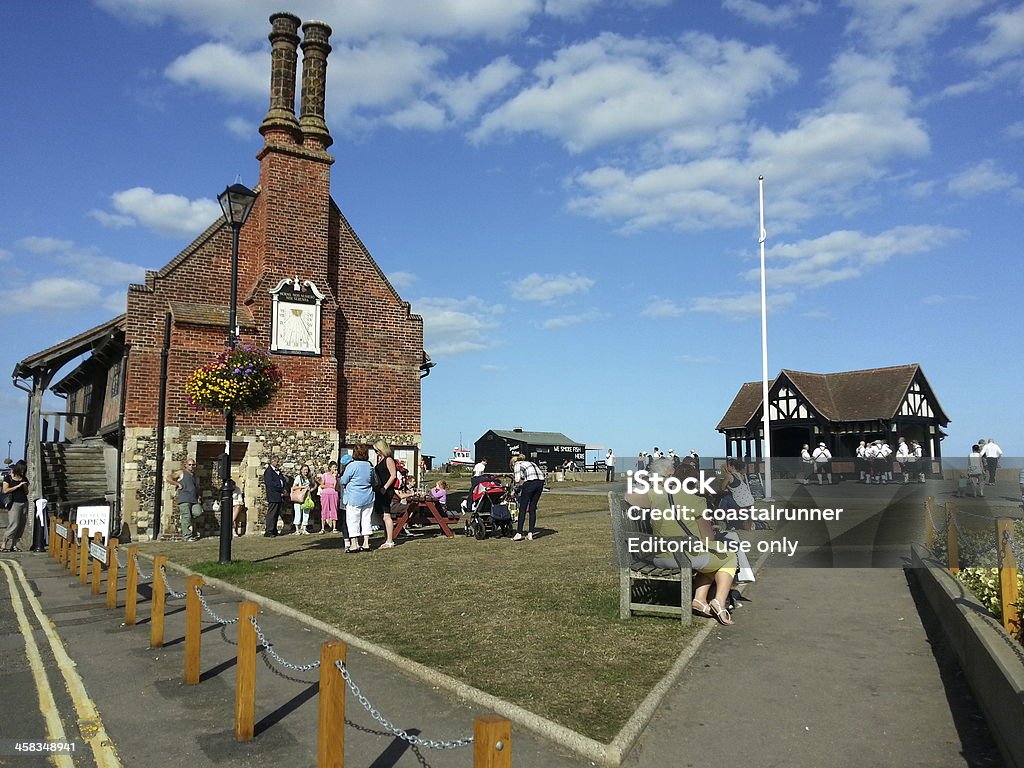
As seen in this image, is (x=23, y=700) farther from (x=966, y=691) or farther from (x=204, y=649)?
(x=966, y=691)

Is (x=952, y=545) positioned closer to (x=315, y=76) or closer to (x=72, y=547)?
(x=72, y=547)

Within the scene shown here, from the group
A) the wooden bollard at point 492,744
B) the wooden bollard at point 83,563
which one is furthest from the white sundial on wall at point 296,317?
the wooden bollard at point 492,744

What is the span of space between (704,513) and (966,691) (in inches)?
107

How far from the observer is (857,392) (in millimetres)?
40656

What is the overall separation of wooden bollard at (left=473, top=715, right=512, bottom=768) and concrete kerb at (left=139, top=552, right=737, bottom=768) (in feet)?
5.54

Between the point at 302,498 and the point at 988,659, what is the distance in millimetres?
15498

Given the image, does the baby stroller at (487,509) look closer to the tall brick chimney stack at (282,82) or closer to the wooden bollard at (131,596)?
the wooden bollard at (131,596)

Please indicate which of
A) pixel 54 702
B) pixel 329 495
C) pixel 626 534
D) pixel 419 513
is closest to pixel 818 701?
pixel 626 534

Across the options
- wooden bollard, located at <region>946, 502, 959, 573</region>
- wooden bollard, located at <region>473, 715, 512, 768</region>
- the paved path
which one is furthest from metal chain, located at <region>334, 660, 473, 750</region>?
wooden bollard, located at <region>946, 502, 959, 573</region>

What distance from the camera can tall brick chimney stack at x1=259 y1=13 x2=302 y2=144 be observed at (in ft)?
66.8

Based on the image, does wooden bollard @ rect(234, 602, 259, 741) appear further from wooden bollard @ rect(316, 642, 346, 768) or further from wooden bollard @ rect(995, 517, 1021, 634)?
wooden bollard @ rect(995, 517, 1021, 634)

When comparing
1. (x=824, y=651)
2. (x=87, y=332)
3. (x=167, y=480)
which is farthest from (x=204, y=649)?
(x=87, y=332)

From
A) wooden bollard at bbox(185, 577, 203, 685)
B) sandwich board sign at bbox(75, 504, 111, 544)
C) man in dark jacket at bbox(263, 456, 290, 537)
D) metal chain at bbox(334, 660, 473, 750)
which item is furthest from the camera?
man in dark jacket at bbox(263, 456, 290, 537)

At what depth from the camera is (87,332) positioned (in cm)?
1997
